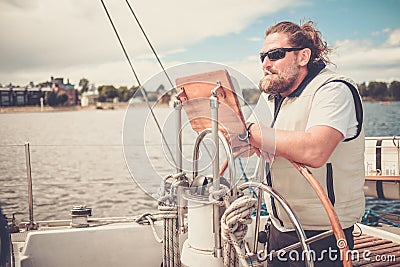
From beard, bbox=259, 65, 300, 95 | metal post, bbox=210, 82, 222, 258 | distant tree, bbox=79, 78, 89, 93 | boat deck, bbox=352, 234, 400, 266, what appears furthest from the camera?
distant tree, bbox=79, 78, 89, 93

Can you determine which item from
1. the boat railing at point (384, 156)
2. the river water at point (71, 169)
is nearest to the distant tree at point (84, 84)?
the river water at point (71, 169)

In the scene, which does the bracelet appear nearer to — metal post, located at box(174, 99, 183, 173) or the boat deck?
metal post, located at box(174, 99, 183, 173)

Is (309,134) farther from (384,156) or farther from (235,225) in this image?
(384,156)

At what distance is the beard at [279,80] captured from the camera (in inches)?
64.2

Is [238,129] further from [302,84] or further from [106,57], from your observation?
[106,57]

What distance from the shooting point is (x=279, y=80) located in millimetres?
1639

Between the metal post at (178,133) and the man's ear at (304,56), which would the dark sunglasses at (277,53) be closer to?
the man's ear at (304,56)

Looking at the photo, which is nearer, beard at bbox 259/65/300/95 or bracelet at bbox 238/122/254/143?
bracelet at bbox 238/122/254/143

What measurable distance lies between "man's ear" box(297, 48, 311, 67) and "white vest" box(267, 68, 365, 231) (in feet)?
0.24

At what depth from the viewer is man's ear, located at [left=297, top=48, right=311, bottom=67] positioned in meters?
1.63

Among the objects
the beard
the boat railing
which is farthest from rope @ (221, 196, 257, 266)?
the boat railing

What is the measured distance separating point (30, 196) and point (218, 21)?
33.7 meters

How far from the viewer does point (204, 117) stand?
1.36 metres

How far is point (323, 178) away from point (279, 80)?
389 millimetres
